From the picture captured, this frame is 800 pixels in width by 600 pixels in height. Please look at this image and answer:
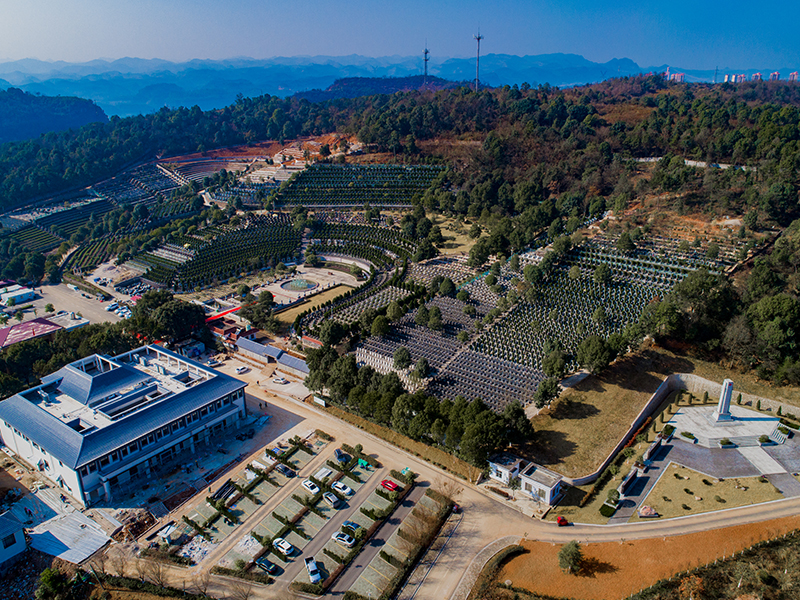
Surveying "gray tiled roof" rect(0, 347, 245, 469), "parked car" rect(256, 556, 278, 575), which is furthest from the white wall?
"parked car" rect(256, 556, 278, 575)

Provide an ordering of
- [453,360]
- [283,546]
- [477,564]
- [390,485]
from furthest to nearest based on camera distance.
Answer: [453,360] → [390,485] → [283,546] → [477,564]

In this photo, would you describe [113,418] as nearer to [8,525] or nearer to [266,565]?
[8,525]

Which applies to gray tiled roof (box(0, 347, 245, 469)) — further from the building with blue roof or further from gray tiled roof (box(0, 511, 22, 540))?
the building with blue roof

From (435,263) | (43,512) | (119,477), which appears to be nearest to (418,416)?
(119,477)

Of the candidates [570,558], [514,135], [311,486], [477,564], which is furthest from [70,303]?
[514,135]

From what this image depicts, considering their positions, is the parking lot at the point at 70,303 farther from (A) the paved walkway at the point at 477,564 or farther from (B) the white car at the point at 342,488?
(A) the paved walkway at the point at 477,564

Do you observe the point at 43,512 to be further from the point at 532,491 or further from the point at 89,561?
the point at 532,491
